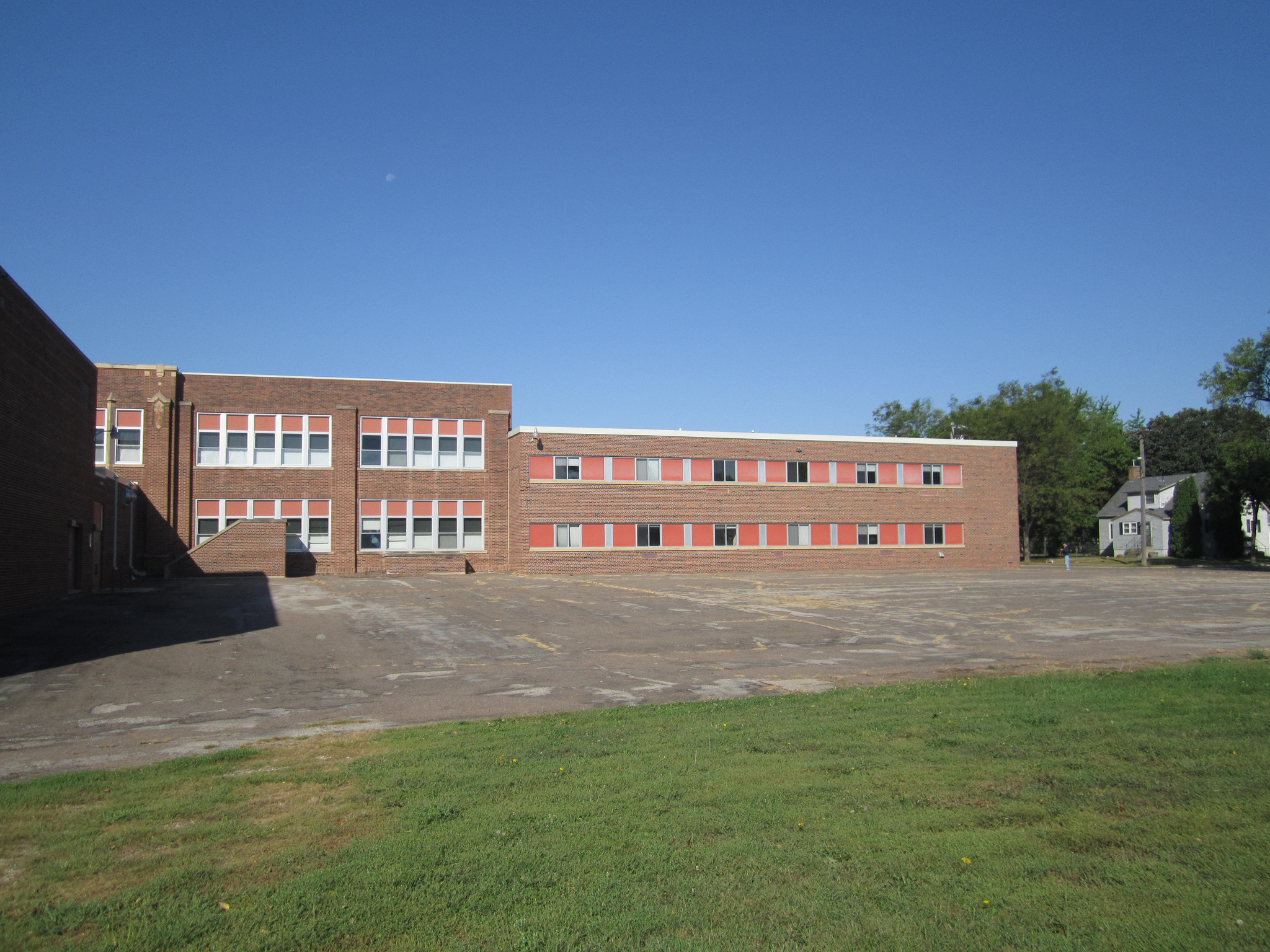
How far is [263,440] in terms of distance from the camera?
44594 mm

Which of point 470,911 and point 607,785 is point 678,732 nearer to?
point 607,785

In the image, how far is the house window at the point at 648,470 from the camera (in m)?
48.0

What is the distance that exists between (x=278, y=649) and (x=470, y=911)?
520 inches

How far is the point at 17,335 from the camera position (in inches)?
841

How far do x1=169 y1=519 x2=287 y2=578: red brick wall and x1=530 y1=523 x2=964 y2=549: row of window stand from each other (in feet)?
41.0

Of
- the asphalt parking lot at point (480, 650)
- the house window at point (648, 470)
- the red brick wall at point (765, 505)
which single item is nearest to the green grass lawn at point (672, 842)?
the asphalt parking lot at point (480, 650)

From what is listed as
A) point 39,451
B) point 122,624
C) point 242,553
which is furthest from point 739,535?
point 39,451

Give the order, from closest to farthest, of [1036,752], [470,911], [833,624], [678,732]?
[470,911] < [1036,752] < [678,732] < [833,624]

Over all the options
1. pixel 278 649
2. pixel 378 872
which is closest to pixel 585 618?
pixel 278 649

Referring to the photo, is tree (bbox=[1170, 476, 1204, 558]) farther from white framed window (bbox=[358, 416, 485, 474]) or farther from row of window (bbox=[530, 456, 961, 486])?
white framed window (bbox=[358, 416, 485, 474])

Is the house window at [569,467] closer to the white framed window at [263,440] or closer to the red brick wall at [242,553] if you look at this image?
the white framed window at [263,440]

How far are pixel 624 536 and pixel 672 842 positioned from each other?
4208 centimetres

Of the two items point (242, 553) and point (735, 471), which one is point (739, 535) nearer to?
point (735, 471)

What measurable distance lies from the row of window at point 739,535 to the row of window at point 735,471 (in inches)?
102
